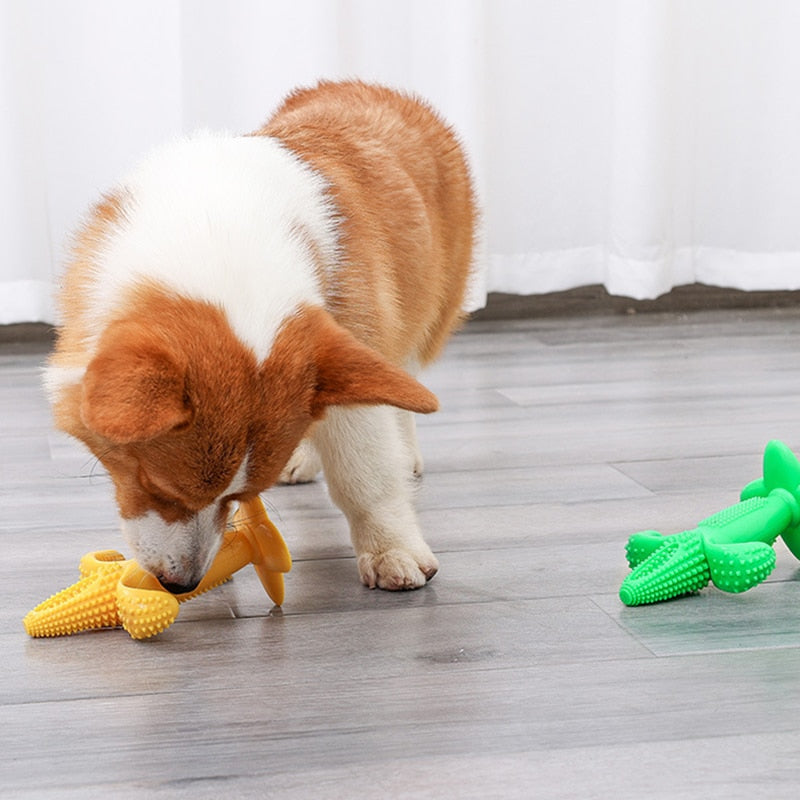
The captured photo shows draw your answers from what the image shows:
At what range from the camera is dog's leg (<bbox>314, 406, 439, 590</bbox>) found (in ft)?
5.56

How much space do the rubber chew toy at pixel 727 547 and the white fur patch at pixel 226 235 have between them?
561 mm

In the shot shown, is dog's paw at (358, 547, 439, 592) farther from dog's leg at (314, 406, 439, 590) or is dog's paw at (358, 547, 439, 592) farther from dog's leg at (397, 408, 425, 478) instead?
dog's leg at (397, 408, 425, 478)

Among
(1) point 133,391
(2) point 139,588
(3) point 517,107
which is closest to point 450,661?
Answer: (2) point 139,588

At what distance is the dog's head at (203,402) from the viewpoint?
4.16ft

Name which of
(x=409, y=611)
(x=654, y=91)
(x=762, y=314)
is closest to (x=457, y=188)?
(x=409, y=611)

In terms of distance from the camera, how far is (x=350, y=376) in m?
1.38

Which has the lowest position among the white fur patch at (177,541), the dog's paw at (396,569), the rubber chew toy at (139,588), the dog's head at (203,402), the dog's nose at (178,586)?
the dog's paw at (396,569)

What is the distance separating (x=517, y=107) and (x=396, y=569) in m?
2.54

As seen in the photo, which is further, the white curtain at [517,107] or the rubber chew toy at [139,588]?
the white curtain at [517,107]

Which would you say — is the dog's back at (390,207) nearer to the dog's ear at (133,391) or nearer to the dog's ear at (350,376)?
the dog's ear at (350,376)

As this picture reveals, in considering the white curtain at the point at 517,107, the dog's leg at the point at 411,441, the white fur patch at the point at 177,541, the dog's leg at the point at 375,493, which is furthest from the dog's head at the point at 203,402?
the white curtain at the point at 517,107

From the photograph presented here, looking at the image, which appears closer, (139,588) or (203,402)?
(203,402)

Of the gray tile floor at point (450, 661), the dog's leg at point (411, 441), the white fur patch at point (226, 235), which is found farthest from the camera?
the dog's leg at point (411, 441)

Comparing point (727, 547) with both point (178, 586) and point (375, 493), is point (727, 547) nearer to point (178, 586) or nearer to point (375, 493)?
point (375, 493)
